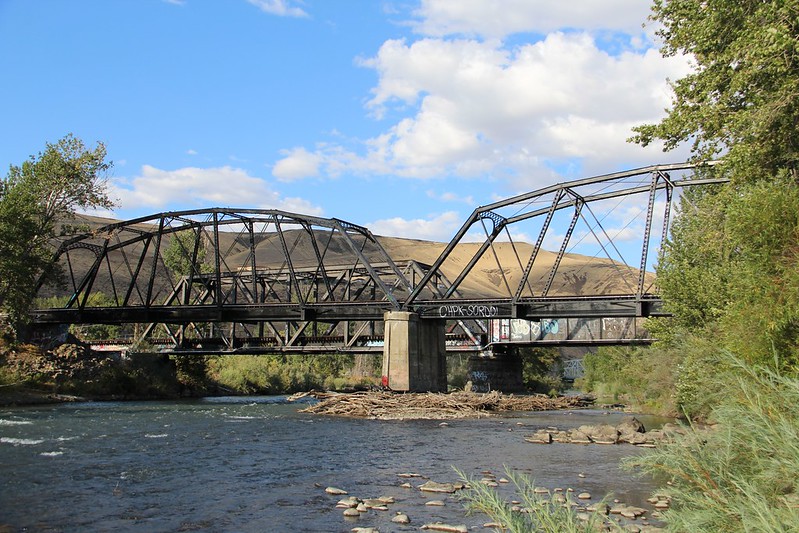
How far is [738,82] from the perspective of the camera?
1891cm

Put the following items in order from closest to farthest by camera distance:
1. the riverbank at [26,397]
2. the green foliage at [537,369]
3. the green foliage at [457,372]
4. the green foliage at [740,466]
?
the green foliage at [740,466]
the riverbank at [26,397]
the green foliage at [457,372]
the green foliage at [537,369]

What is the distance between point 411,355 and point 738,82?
41.0 meters

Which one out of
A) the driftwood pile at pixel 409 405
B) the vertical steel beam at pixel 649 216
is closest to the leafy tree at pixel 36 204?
the driftwood pile at pixel 409 405

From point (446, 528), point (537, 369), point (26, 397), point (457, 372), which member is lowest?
point (457, 372)

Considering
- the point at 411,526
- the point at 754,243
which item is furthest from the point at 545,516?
the point at 754,243

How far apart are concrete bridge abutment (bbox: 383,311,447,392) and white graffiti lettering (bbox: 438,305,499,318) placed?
94.9 inches

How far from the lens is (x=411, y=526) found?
14180mm

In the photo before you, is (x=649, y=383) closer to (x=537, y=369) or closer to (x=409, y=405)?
(x=409, y=405)

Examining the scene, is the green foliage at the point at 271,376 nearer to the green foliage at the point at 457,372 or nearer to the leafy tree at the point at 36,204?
the green foliage at the point at 457,372

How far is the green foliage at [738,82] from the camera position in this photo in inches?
715

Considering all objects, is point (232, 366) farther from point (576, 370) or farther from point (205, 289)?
point (576, 370)

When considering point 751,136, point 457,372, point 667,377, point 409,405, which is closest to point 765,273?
point 751,136

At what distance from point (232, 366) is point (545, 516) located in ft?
262

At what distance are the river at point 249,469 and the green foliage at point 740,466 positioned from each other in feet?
22.6
